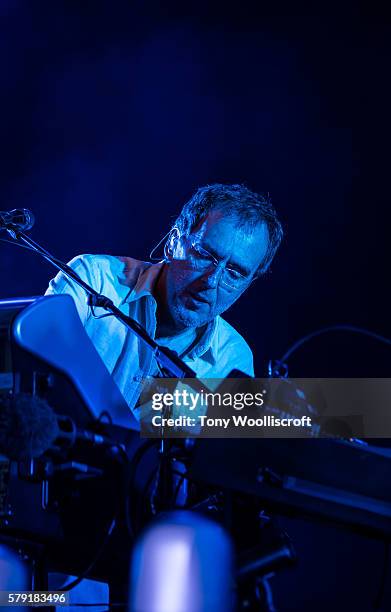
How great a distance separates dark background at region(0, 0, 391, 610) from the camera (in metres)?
3.12

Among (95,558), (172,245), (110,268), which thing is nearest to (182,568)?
(95,558)

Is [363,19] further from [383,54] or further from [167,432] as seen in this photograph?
[167,432]

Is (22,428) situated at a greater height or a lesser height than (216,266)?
lesser

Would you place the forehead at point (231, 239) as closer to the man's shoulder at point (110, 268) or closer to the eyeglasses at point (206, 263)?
the eyeglasses at point (206, 263)

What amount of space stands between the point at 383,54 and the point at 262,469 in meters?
2.49

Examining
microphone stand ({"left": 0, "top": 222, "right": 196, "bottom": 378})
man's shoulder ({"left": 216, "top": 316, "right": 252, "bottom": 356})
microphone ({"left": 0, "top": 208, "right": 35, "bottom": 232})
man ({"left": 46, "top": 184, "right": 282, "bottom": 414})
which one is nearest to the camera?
microphone stand ({"left": 0, "top": 222, "right": 196, "bottom": 378})

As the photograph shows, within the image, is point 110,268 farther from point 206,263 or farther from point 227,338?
point 227,338

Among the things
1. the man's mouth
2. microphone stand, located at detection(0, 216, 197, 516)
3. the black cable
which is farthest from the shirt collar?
the black cable

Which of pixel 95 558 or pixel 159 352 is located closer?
pixel 95 558

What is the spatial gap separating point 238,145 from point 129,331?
4.83 feet

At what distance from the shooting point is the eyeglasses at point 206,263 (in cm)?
240

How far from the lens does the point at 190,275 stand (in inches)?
95.7

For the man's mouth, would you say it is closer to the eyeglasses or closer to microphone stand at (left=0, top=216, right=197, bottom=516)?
the eyeglasses

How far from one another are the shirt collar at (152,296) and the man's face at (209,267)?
6cm
